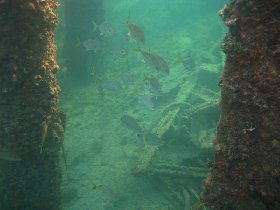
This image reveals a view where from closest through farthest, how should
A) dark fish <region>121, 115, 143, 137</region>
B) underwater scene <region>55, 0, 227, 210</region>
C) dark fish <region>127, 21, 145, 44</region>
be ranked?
underwater scene <region>55, 0, 227, 210</region>, dark fish <region>121, 115, 143, 137</region>, dark fish <region>127, 21, 145, 44</region>

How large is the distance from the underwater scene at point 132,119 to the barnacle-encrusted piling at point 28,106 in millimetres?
1062

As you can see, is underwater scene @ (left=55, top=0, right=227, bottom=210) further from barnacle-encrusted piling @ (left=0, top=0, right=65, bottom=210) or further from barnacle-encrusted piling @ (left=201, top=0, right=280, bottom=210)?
barnacle-encrusted piling @ (left=0, top=0, right=65, bottom=210)

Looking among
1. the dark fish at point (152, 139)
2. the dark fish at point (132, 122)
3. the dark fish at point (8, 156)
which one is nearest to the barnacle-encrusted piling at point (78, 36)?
the dark fish at point (132, 122)

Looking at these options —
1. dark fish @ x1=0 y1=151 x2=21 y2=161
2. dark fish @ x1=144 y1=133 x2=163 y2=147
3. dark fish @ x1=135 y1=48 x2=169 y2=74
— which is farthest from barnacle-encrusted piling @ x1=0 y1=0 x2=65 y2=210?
dark fish @ x1=135 y1=48 x2=169 y2=74

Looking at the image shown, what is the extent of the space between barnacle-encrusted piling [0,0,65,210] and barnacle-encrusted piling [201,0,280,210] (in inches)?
112

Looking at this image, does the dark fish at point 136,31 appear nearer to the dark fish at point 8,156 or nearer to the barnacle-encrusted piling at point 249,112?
the dark fish at point 8,156

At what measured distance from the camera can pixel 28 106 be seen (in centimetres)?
455

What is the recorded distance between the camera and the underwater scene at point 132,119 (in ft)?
24.5

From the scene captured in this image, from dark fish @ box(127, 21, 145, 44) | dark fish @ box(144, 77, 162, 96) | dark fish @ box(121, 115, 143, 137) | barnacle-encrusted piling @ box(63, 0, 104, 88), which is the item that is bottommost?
dark fish @ box(121, 115, 143, 137)

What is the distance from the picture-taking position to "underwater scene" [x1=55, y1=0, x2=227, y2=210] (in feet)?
24.5

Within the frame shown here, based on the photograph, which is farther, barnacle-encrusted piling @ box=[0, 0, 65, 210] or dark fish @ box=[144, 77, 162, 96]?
dark fish @ box=[144, 77, 162, 96]

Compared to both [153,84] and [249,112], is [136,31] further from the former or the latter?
[249,112]

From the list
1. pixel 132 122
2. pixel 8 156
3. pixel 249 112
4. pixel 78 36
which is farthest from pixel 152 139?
pixel 78 36

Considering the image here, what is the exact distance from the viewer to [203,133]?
27.2 feet
